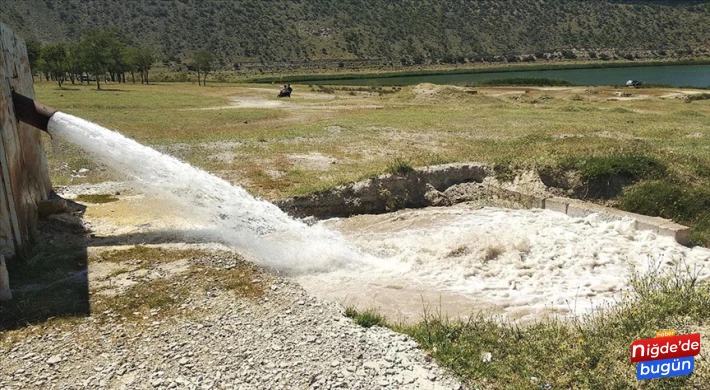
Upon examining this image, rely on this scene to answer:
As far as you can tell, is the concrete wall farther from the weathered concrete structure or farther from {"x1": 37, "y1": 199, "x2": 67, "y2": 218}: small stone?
{"x1": 37, "y1": 199, "x2": 67, "y2": 218}: small stone

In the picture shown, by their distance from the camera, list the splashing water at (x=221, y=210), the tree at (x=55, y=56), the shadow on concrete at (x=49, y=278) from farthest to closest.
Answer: the tree at (x=55, y=56)
the splashing water at (x=221, y=210)
the shadow on concrete at (x=49, y=278)

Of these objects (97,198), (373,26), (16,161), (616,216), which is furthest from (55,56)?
(373,26)

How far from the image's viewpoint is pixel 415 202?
48.1 ft

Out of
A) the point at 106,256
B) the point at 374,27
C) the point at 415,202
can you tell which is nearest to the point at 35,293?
the point at 106,256

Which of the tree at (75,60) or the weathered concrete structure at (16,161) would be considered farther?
the tree at (75,60)

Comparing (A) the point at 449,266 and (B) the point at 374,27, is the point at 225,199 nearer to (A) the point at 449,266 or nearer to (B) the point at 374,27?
(A) the point at 449,266

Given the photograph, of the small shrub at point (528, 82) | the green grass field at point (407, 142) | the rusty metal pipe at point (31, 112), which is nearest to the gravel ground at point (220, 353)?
the rusty metal pipe at point (31, 112)

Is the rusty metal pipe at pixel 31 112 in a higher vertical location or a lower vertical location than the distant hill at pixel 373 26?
lower

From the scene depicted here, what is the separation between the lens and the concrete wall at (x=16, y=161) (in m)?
8.45

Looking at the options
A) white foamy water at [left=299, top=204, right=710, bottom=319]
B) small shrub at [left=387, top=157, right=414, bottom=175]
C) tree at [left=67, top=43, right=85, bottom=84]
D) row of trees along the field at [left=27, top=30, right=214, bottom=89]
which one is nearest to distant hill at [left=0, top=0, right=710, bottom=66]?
row of trees along the field at [left=27, top=30, right=214, bottom=89]

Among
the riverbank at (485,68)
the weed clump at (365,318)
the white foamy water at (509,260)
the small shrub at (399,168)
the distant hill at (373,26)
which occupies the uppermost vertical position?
the distant hill at (373,26)

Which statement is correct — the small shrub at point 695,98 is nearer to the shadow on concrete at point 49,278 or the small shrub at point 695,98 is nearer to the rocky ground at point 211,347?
the rocky ground at point 211,347

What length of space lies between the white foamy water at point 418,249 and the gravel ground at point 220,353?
176cm

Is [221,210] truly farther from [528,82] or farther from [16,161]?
[528,82]
